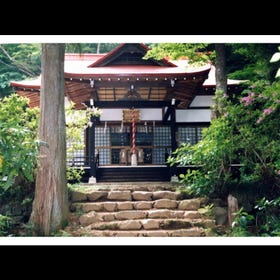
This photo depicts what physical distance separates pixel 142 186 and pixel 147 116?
2137 millimetres

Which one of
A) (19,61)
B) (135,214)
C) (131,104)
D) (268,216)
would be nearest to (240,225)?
(268,216)

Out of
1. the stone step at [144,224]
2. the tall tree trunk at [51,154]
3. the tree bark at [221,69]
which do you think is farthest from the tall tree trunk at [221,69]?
the tall tree trunk at [51,154]

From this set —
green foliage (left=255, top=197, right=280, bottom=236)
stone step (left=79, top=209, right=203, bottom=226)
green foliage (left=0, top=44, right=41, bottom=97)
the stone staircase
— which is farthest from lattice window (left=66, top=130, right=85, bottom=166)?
green foliage (left=0, top=44, right=41, bottom=97)

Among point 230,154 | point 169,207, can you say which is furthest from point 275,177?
point 169,207

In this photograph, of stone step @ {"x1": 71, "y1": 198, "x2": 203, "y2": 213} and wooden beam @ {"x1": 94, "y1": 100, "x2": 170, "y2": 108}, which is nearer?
stone step @ {"x1": 71, "y1": 198, "x2": 203, "y2": 213}

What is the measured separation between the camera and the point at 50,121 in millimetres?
5242

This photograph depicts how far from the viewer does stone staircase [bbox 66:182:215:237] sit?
5109 mm

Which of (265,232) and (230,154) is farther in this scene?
(230,154)

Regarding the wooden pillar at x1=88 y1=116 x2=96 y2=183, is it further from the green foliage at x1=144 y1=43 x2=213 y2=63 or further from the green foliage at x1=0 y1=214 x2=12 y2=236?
the green foliage at x1=0 y1=214 x2=12 y2=236

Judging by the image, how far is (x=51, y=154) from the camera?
5.18m

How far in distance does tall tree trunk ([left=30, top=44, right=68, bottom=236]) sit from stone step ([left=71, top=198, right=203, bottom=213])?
0.42 meters

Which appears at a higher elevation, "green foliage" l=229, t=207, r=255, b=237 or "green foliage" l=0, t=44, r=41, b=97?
"green foliage" l=0, t=44, r=41, b=97

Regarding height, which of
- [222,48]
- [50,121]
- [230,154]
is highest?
[222,48]

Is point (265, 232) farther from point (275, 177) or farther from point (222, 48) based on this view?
point (222, 48)
